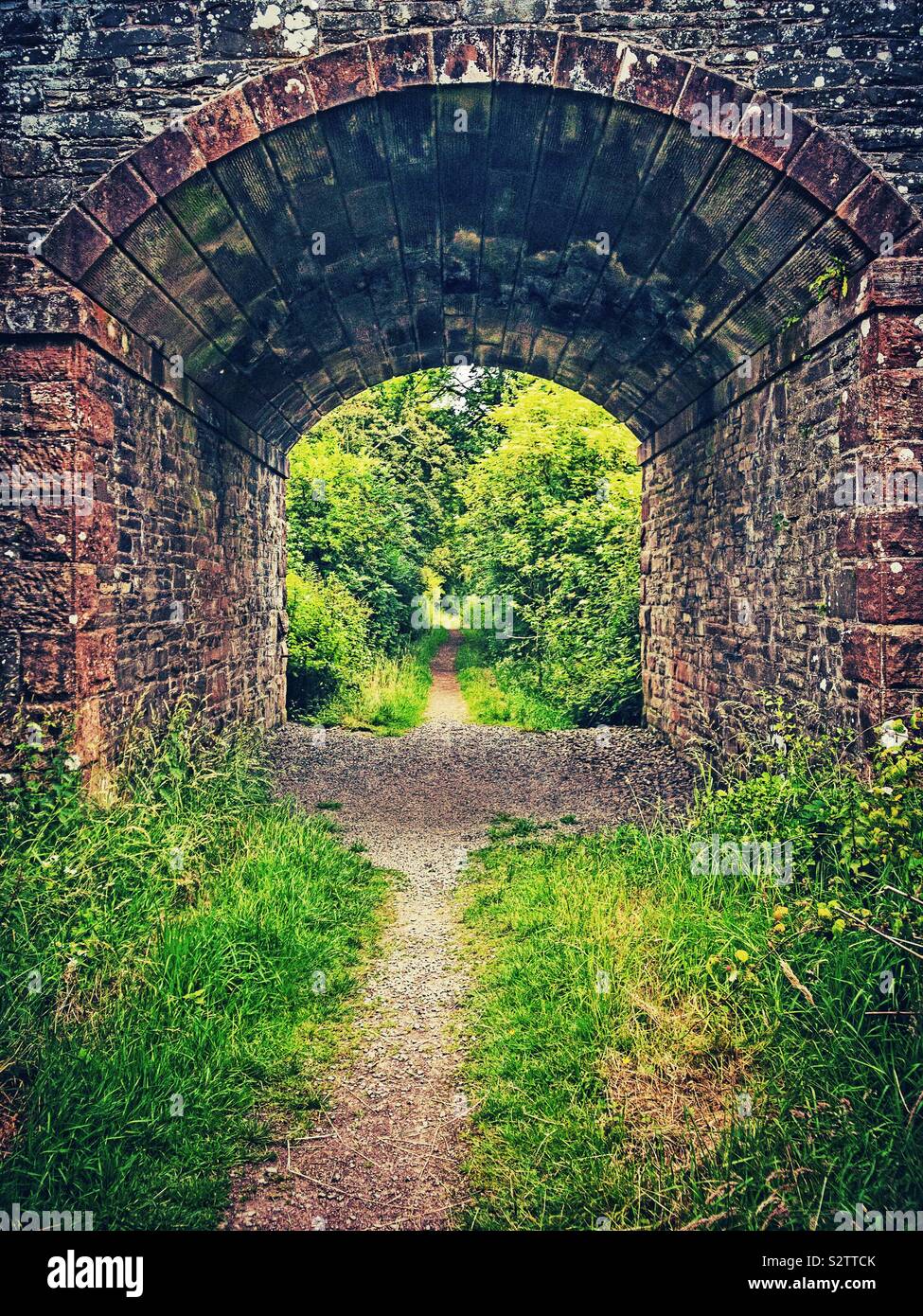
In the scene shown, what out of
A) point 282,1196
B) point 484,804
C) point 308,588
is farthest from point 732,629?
point 308,588

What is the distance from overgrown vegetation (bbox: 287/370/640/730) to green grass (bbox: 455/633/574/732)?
0.04 metres

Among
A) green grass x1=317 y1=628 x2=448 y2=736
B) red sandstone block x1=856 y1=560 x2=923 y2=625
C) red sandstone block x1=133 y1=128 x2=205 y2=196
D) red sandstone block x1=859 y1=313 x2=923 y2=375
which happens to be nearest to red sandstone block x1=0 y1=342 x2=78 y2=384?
red sandstone block x1=133 y1=128 x2=205 y2=196

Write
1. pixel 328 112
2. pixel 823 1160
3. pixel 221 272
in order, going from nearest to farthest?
pixel 823 1160 < pixel 328 112 < pixel 221 272

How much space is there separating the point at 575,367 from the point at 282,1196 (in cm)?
809

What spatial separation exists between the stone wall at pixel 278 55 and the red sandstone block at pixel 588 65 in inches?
6.0

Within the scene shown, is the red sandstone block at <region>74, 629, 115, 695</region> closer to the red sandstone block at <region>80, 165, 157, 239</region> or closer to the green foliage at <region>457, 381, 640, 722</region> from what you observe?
the red sandstone block at <region>80, 165, 157, 239</region>

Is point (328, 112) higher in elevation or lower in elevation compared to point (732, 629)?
higher

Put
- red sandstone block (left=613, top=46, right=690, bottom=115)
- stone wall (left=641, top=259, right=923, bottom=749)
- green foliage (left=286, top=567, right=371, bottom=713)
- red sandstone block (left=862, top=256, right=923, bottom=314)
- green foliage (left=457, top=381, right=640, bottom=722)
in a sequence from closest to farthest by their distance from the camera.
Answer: red sandstone block (left=862, top=256, right=923, bottom=314)
stone wall (left=641, top=259, right=923, bottom=749)
red sandstone block (left=613, top=46, right=690, bottom=115)
green foliage (left=457, top=381, right=640, bottom=722)
green foliage (left=286, top=567, right=371, bottom=713)

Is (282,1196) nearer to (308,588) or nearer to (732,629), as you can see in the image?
(732,629)

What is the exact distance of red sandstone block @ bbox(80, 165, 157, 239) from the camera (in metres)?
4.55

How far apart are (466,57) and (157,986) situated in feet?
16.4

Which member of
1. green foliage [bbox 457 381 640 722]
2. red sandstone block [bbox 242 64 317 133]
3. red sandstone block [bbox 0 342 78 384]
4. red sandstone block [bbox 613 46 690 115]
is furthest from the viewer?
green foliage [bbox 457 381 640 722]

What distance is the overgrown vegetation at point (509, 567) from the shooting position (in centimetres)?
1170
